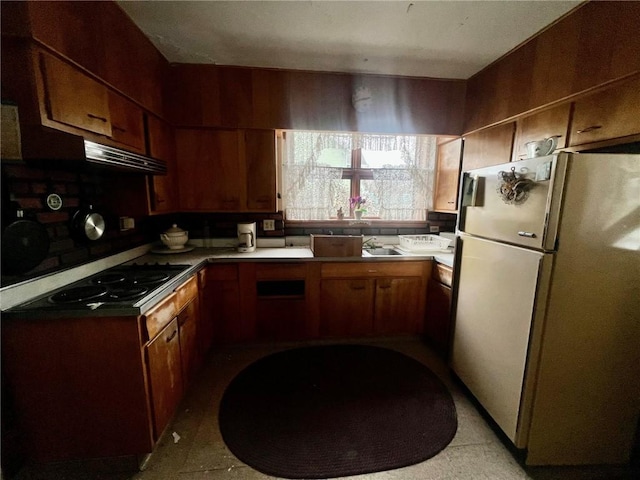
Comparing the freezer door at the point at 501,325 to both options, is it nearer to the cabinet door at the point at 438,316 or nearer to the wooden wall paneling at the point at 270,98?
the cabinet door at the point at 438,316

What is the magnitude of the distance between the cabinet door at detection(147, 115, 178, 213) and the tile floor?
1435 millimetres

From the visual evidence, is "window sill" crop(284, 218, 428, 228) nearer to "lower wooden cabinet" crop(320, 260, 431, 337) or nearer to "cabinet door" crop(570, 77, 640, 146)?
"lower wooden cabinet" crop(320, 260, 431, 337)

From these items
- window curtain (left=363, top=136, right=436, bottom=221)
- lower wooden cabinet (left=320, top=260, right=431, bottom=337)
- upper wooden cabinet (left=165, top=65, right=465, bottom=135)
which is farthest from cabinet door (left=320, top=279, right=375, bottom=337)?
upper wooden cabinet (left=165, top=65, right=465, bottom=135)

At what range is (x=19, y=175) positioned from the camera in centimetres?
126

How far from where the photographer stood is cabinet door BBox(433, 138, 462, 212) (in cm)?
250

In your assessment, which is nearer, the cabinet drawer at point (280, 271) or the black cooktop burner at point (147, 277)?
the black cooktop burner at point (147, 277)

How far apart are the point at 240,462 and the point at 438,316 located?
1741 millimetres

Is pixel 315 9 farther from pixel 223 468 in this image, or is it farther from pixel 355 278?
pixel 223 468

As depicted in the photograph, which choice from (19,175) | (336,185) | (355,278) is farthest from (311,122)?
(19,175)

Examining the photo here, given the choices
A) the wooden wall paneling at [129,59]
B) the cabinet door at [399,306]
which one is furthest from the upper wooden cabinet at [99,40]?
the cabinet door at [399,306]

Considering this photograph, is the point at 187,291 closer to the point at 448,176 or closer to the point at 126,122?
the point at 126,122

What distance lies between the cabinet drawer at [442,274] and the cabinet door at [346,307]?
536 millimetres

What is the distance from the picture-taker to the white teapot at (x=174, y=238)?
2275mm

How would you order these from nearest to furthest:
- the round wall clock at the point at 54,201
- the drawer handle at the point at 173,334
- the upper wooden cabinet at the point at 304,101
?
1. the round wall clock at the point at 54,201
2. the drawer handle at the point at 173,334
3. the upper wooden cabinet at the point at 304,101
